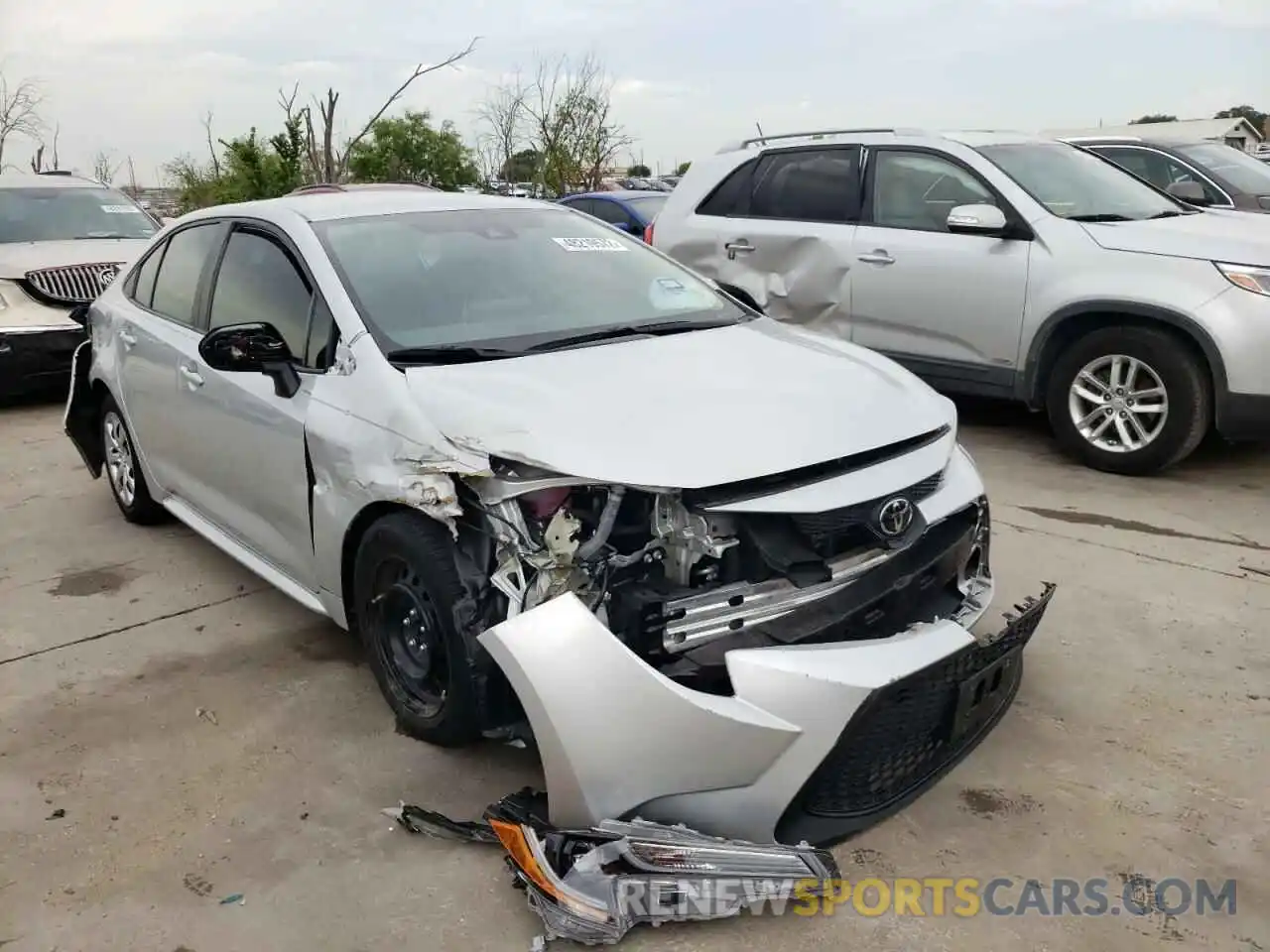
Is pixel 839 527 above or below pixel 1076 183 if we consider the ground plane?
below

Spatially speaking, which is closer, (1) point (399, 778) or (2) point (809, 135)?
(1) point (399, 778)

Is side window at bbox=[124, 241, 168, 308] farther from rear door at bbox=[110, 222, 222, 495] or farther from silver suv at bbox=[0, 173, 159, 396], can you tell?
silver suv at bbox=[0, 173, 159, 396]

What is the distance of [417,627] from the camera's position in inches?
120

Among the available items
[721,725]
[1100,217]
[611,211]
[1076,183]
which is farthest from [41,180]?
[721,725]

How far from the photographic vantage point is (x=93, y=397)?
5344mm

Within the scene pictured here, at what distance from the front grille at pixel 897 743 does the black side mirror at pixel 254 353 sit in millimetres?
2034

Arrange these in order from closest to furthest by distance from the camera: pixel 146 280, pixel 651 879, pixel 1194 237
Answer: pixel 651 879 < pixel 146 280 < pixel 1194 237

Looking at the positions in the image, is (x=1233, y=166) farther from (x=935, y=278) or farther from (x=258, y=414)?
(x=258, y=414)

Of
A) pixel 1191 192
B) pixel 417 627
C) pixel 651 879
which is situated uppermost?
pixel 1191 192

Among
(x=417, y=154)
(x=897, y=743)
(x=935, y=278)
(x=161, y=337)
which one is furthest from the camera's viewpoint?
(x=417, y=154)

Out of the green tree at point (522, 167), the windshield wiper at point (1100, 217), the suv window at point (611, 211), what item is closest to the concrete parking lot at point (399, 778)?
the windshield wiper at point (1100, 217)

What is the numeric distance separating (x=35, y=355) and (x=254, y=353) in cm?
573

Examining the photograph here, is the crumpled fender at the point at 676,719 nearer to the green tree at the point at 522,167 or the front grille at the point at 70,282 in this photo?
the front grille at the point at 70,282

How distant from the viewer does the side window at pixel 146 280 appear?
4789mm
